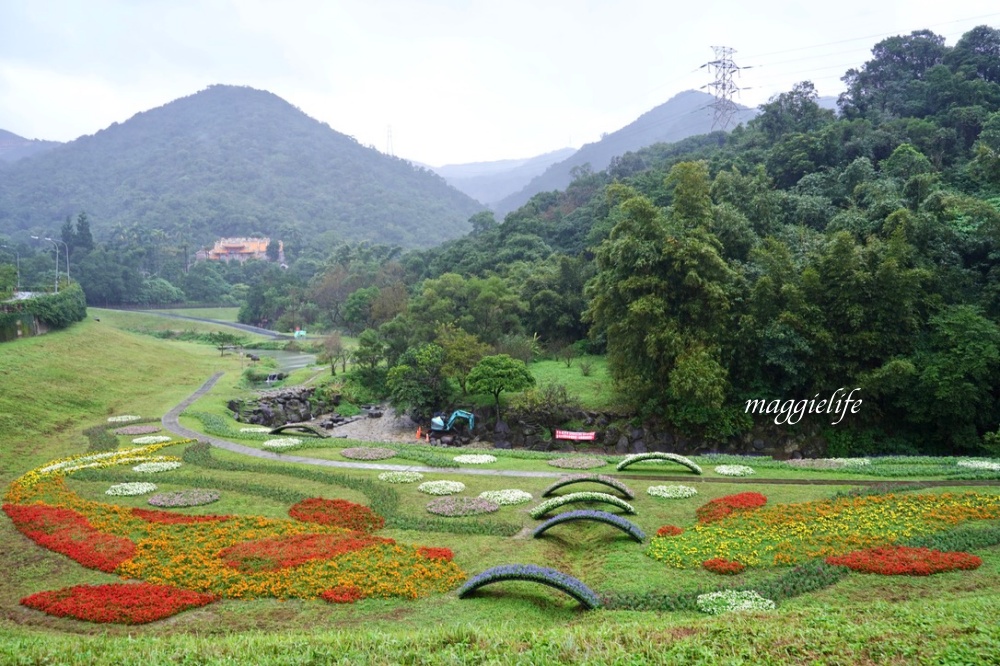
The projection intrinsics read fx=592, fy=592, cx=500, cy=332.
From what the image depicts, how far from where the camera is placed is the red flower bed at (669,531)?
13978 mm

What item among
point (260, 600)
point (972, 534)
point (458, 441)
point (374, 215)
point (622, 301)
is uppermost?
point (374, 215)

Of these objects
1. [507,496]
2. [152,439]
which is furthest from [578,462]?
[152,439]

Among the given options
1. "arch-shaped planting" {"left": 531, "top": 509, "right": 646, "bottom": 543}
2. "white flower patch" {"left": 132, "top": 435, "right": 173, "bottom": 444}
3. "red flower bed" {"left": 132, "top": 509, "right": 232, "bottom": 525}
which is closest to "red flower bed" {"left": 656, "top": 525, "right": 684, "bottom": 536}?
"arch-shaped planting" {"left": 531, "top": 509, "right": 646, "bottom": 543}

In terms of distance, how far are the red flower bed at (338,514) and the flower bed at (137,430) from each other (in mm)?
14753

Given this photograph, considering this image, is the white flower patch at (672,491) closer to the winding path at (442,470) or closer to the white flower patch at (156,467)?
the winding path at (442,470)

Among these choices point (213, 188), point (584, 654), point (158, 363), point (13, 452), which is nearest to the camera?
point (584, 654)

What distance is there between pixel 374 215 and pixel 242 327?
97064mm

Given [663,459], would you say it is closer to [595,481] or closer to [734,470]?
[734,470]

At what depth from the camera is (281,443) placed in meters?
25.1

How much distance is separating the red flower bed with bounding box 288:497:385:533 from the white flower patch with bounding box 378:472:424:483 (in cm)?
256

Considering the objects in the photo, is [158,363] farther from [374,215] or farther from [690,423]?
[374,215]

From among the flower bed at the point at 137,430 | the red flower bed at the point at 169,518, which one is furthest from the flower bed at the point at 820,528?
the flower bed at the point at 137,430

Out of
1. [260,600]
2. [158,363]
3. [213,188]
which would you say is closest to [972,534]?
[260,600]

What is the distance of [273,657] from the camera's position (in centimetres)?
716
